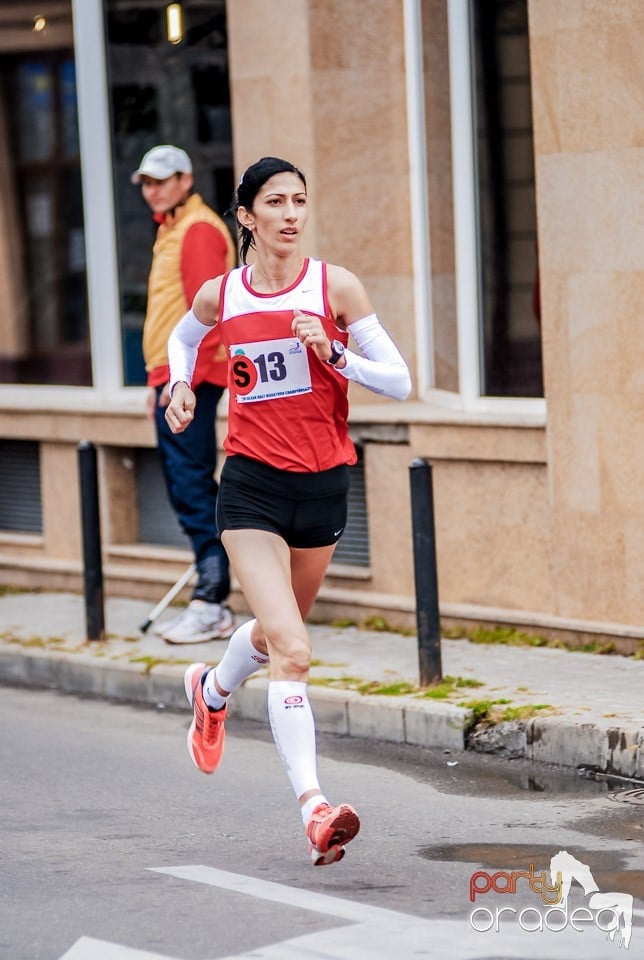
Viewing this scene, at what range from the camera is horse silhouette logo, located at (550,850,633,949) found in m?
4.55

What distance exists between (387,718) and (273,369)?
2.31 meters

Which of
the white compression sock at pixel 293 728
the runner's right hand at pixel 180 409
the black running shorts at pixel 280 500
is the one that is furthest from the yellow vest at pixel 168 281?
the white compression sock at pixel 293 728

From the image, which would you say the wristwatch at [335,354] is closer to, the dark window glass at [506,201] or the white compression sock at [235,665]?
the white compression sock at [235,665]

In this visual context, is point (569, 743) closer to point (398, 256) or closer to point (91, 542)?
point (91, 542)

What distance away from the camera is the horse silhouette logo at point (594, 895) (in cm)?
455

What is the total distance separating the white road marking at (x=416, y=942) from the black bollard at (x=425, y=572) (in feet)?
9.03

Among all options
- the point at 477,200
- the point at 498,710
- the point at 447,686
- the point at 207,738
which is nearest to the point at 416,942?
the point at 207,738

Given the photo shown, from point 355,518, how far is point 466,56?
8.02ft

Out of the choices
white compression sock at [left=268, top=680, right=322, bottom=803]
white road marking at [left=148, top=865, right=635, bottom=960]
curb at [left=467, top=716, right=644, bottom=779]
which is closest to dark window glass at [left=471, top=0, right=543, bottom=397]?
curb at [left=467, top=716, right=644, bottom=779]

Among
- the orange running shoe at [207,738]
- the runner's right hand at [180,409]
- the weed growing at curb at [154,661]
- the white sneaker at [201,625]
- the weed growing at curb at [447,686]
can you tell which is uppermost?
the runner's right hand at [180,409]

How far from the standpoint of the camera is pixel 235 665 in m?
5.89

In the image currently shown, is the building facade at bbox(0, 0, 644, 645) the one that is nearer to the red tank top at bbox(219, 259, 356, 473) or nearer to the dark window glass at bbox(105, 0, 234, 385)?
the dark window glass at bbox(105, 0, 234, 385)

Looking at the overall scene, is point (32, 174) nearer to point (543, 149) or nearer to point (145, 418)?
point (145, 418)

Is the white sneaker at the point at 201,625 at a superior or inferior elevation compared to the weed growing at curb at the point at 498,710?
superior
